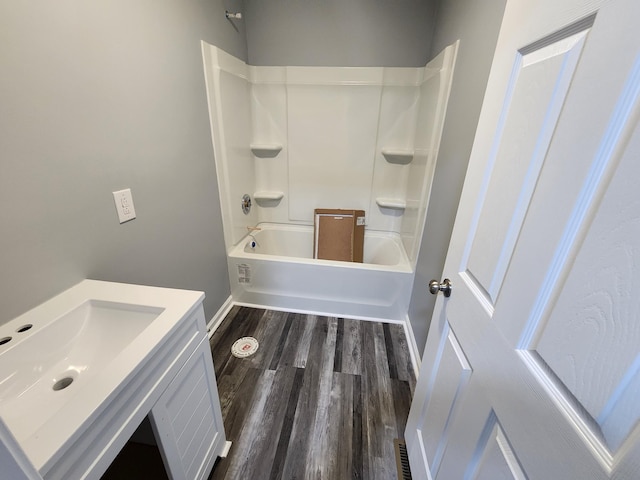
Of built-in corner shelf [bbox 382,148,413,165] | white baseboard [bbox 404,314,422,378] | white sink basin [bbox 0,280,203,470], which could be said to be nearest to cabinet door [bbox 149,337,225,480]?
white sink basin [bbox 0,280,203,470]

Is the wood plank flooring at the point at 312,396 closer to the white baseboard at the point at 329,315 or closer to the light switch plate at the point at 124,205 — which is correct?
the white baseboard at the point at 329,315

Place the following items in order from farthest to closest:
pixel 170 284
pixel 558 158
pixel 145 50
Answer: pixel 170 284
pixel 145 50
pixel 558 158

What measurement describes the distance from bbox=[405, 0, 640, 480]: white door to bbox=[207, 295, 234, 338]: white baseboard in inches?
65.6

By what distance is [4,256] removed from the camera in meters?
0.77

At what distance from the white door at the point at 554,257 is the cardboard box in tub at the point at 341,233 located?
183 centimetres

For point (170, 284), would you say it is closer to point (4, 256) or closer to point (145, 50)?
point (4, 256)

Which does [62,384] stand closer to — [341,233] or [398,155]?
[341,233]

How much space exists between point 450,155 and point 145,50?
1.57 m

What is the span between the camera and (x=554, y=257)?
0.45m

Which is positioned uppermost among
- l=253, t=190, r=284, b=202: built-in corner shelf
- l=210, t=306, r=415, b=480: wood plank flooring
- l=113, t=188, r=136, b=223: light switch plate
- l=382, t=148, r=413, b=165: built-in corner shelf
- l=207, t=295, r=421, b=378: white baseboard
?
l=382, t=148, r=413, b=165: built-in corner shelf

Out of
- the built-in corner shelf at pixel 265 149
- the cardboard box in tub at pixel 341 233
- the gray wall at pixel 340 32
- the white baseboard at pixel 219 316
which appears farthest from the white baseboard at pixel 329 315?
the gray wall at pixel 340 32

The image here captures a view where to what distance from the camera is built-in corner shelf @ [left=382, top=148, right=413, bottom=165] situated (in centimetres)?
229

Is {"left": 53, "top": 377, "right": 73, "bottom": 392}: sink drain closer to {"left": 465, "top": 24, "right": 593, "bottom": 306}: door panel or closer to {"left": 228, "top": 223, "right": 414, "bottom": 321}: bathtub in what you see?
{"left": 465, "top": 24, "right": 593, "bottom": 306}: door panel

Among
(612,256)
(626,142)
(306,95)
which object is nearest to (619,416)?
(612,256)
